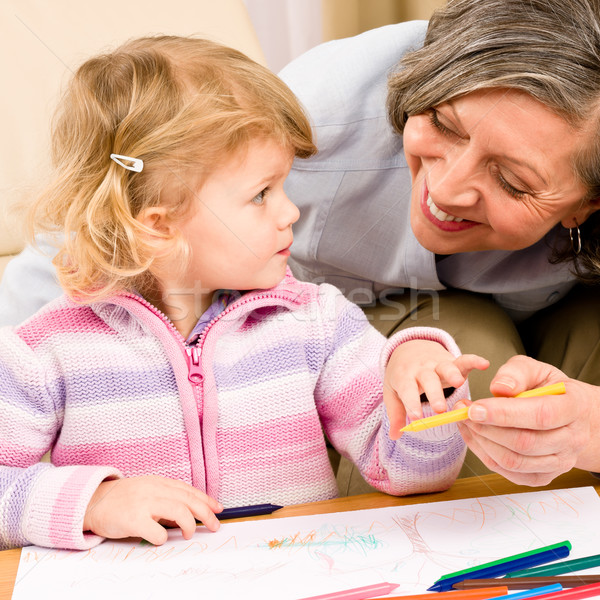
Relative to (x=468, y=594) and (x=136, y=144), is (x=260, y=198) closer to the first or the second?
(x=136, y=144)

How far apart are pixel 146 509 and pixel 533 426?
0.37 metres

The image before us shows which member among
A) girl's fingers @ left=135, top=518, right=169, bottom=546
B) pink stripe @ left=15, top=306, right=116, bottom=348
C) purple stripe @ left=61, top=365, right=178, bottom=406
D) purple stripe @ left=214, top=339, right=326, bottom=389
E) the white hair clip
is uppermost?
the white hair clip

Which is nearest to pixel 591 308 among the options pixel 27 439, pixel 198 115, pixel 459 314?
pixel 459 314

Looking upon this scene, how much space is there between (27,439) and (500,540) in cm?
49

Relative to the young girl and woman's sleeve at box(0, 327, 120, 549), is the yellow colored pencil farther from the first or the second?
woman's sleeve at box(0, 327, 120, 549)

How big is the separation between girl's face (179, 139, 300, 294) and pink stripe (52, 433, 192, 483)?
191 mm

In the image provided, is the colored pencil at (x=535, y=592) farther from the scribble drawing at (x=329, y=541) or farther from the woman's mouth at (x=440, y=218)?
the woman's mouth at (x=440, y=218)

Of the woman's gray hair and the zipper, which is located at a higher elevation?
the woman's gray hair

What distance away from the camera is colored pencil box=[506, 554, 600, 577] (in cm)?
61

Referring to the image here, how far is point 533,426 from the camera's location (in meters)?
0.63

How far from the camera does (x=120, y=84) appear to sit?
793 mm

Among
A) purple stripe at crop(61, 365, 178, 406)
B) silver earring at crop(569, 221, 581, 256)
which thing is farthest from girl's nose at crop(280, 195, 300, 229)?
silver earring at crop(569, 221, 581, 256)

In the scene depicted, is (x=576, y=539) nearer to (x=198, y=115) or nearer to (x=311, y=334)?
(x=311, y=334)

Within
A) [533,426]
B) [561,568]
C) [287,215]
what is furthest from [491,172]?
[561,568]
